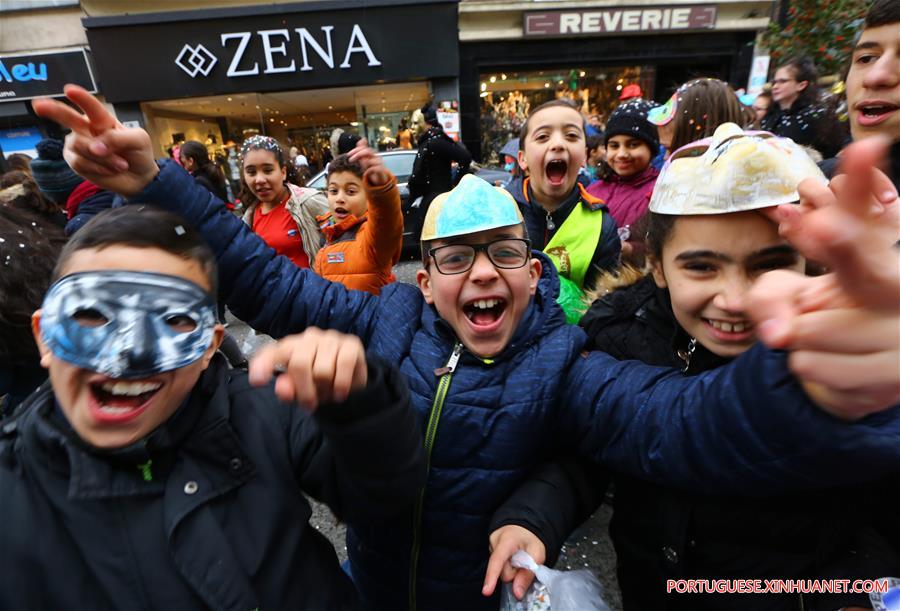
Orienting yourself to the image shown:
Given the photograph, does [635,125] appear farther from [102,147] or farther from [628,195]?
[102,147]

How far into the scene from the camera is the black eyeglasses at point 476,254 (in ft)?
4.43

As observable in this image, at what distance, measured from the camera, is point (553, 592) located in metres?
1.05

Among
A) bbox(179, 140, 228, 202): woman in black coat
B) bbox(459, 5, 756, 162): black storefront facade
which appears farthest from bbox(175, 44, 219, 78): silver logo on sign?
bbox(179, 140, 228, 202): woman in black coat

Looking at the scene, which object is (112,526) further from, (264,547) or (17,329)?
(17,329)

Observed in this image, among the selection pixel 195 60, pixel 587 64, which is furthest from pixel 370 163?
pixel 195 60

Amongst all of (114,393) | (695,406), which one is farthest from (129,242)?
(695,406)

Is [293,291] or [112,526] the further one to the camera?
[293,291]

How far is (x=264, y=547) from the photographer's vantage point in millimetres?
1031

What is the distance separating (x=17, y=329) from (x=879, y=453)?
2.22 meters

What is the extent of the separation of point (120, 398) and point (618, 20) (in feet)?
41.0

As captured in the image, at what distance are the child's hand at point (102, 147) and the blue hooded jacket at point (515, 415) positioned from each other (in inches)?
2.5

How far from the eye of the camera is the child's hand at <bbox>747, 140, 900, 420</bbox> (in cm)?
55

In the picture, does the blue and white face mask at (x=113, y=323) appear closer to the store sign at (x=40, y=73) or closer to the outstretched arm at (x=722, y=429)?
the outstretched arm at (x=722, y=429)

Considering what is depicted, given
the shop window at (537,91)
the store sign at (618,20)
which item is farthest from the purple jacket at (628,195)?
the store sign at (618,20)
